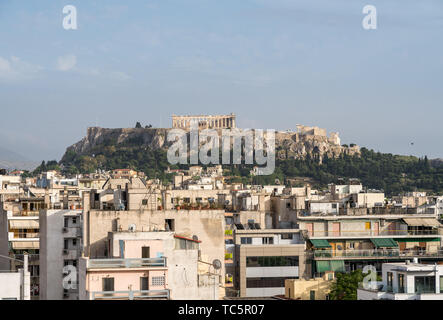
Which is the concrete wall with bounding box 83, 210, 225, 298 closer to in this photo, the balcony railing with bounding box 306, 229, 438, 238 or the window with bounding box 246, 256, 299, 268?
the window with bounding box 246, 256, 299, 268

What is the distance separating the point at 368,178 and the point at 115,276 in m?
162

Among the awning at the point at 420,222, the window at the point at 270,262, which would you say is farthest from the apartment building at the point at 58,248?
the awning at the point at 420,222

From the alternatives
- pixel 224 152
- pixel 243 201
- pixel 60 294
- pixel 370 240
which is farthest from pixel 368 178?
pixel 60 294

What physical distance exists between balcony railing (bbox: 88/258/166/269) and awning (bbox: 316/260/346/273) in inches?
694

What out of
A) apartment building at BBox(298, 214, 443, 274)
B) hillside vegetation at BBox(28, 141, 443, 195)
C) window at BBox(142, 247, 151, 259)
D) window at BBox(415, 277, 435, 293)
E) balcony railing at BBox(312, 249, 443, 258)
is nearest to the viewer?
window at BBox(415, 277, 435, 293)

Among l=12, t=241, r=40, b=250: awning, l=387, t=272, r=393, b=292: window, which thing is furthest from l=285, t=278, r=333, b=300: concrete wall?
l=12, t=241, r=40, b=250: awning

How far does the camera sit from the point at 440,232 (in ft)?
143

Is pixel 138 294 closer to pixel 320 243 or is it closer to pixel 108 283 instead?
pixel 108 283

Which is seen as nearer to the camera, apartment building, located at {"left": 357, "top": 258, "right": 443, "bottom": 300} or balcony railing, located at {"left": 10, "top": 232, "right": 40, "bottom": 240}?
apartment building, located at {"left": 357, "top": 258, "right": 443, "bottom": 300}

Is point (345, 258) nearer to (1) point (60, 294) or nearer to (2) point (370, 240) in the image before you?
(2) point (370, 240)

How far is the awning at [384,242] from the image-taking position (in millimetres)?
41031

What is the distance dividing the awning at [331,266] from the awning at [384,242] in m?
2.76

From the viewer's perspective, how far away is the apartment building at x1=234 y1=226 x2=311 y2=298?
3700cm

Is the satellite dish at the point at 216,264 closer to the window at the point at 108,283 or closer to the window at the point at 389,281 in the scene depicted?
the window at the point at 389,281
